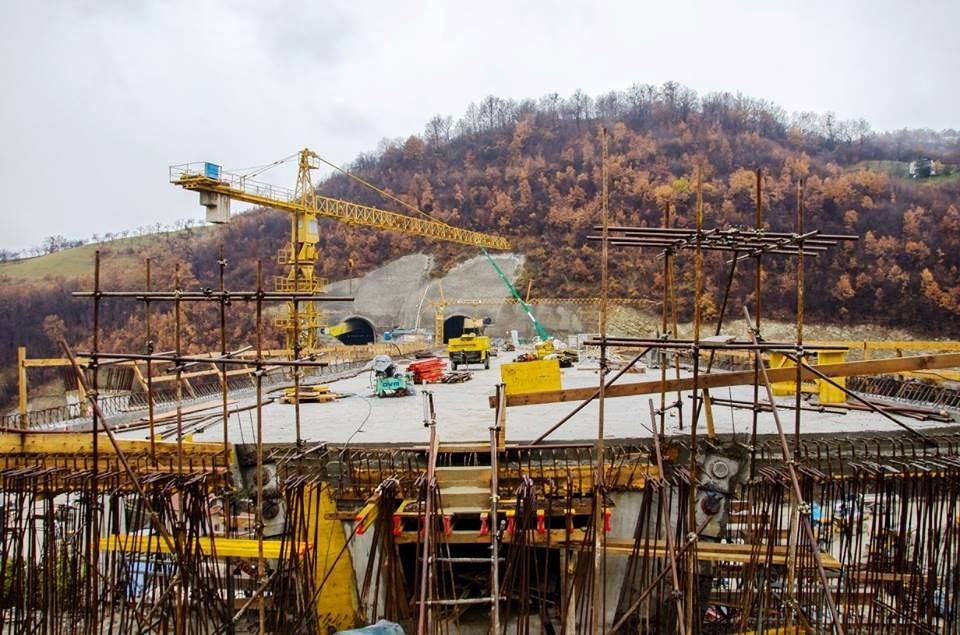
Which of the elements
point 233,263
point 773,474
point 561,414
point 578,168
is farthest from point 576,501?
point 233,263

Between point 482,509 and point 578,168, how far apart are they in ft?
191

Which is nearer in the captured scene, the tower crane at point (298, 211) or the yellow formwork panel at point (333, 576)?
the yellow formwork panel at point (333, 576)

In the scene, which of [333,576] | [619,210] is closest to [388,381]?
[333,576]

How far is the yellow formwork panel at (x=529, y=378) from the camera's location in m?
7.60

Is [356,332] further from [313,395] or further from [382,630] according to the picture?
[382,630]

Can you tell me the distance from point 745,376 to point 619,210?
48309 millimetres

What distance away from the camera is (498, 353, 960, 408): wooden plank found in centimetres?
664

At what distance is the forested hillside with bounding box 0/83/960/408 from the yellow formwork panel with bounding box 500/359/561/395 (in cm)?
3165

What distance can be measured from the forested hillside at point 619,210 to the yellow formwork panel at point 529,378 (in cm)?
3165

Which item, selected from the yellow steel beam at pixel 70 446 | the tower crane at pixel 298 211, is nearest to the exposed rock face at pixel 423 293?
the tower crane at pixel 298 211

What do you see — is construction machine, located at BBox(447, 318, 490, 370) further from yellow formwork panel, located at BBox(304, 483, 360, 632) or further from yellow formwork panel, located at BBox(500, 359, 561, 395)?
yellow formwork panel, located at BBox(304, 483, 360, 632)

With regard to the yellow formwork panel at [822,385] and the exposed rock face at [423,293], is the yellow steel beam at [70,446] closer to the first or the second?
the yellow formwork panel at [822,385]

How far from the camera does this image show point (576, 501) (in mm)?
6758

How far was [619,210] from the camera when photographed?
53281mm
